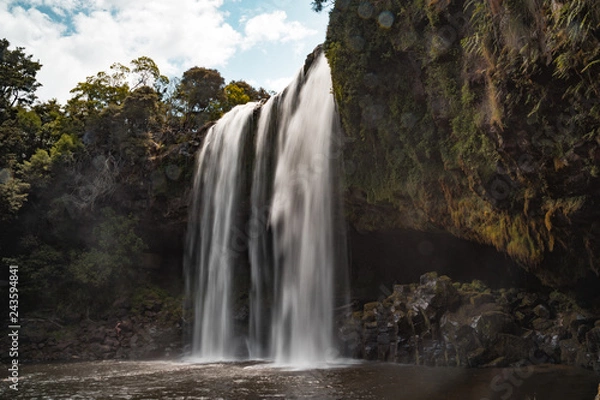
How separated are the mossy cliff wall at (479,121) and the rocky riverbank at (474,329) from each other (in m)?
1.11

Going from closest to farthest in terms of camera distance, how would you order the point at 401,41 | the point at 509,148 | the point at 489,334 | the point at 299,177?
the point at 509,148, the point at 489,334, the point at 401,41, the point at 299,177

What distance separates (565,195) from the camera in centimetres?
886

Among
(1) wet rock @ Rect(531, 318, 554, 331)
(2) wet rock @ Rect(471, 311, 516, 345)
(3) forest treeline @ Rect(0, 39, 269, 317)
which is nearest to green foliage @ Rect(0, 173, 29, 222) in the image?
(3) forest treeline @ Rect(0, 39, 269, 317)

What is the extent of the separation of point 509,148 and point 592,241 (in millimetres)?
2911

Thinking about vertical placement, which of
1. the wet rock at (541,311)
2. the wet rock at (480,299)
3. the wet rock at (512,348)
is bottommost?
the wet rock at (512,348)

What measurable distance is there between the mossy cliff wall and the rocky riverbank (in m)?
1.11

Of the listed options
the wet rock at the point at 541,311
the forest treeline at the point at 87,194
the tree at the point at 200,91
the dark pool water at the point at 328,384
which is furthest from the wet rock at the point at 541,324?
the tree at the point at 200,91

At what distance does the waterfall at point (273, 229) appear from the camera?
50.9 ft

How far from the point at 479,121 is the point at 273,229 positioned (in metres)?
9.71

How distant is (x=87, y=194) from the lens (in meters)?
22.6

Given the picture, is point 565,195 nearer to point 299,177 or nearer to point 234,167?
point 299,177

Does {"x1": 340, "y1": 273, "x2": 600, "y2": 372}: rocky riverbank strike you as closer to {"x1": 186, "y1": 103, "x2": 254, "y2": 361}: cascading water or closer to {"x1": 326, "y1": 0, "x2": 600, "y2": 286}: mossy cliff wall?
{"x1": 326, "y1": 0, "x2": 600, "y2": 286}: mossy cliff wall

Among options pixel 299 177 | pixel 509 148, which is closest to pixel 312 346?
pixel 299 177

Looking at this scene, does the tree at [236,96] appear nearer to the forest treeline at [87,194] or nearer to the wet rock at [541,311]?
the forest treeline at [87,194]
